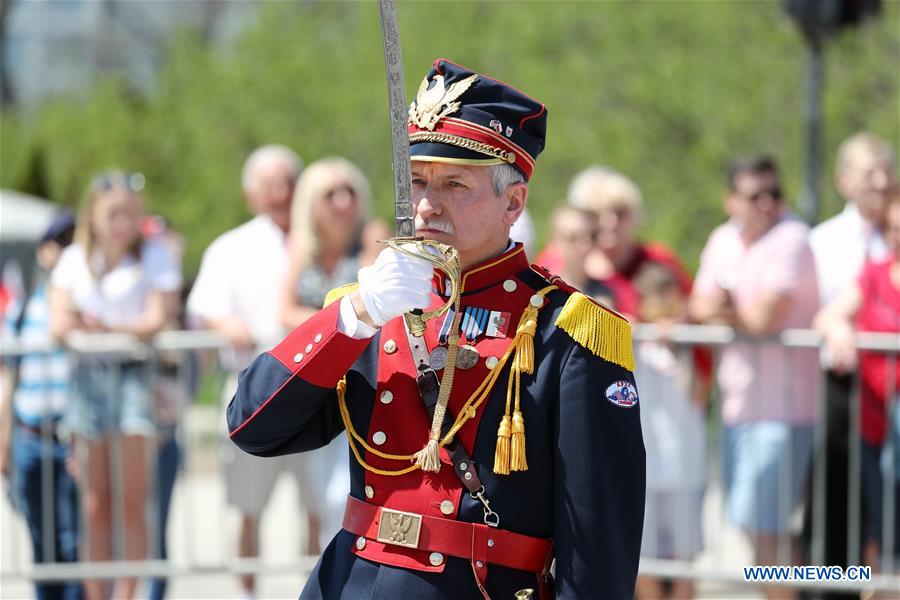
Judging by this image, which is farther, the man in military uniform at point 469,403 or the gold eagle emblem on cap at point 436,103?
the gold eagle emblem on cap at point 436,103

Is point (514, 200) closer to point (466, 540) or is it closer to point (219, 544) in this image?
point (466, 540)

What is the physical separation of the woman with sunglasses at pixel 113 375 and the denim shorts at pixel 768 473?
2.78 metres

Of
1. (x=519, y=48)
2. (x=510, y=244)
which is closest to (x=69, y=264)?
(x=510, y=244)

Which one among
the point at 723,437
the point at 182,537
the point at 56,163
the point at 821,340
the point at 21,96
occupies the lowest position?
the point at 182,537

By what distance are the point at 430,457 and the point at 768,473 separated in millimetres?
3770

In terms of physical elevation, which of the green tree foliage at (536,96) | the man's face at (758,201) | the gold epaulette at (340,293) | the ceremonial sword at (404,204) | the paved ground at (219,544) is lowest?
the paved ground at (219,544)

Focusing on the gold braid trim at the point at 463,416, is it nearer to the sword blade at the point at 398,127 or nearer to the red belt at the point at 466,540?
the red belt at the point at 466,540

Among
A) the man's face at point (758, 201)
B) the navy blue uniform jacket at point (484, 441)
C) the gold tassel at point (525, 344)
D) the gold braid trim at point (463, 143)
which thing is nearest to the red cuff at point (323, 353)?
the navy blue uniform jacket at point (484, 441)

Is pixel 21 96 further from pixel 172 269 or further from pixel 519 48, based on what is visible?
pixel 172 269

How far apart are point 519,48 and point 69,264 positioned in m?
10.3

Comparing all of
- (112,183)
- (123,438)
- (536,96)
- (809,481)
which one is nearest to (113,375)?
(123,438)

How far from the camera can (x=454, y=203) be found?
306 cm

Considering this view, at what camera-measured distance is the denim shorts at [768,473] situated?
21.1ft

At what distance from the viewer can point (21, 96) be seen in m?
28.6
